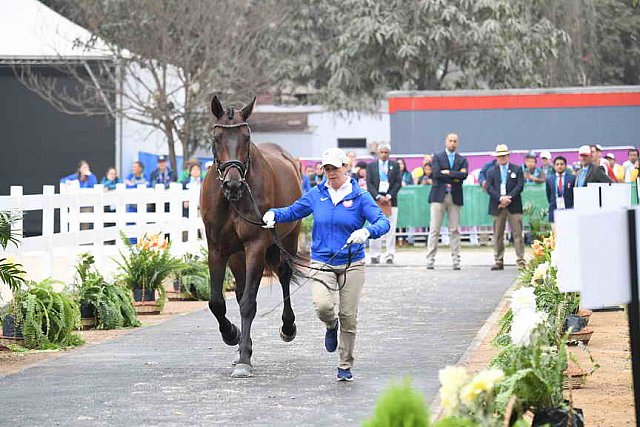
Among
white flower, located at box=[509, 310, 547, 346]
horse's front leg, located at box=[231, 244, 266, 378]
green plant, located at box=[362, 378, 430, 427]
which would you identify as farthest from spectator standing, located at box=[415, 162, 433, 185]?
green plant, located at box=[362, 378, 430, 427]

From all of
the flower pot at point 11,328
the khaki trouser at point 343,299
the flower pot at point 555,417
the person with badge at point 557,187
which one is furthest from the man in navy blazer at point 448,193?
the flower pot at point 555,417

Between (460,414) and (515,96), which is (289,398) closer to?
(460,414)

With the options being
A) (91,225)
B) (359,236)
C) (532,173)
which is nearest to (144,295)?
(91,225)

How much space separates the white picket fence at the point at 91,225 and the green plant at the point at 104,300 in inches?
21.7

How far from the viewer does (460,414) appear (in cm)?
561

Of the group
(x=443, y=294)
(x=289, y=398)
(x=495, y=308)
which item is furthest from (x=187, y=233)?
(x=289, y=398)

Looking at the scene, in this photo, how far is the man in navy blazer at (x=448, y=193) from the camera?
74.5 feet

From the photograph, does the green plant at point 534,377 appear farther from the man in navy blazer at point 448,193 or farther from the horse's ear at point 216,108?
the man in navy blazer at point 448,193

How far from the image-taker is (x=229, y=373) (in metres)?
10.7

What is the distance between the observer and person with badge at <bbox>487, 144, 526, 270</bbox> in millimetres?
22016

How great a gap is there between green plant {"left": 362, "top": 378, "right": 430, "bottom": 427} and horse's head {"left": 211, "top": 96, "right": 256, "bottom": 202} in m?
6.33

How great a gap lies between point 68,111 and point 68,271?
20262 millimetres

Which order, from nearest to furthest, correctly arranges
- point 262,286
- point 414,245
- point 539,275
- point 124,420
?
point 124,420 < point 539,275 < point 262,286 < point 414,245

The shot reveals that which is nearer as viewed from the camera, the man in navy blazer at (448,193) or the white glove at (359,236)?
the white glove at (359,236)
